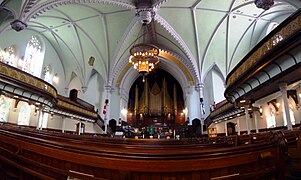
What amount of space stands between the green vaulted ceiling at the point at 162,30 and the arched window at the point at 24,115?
19.3ft

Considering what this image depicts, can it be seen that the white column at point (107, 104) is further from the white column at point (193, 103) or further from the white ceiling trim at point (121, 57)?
the white column at point (193, 103)

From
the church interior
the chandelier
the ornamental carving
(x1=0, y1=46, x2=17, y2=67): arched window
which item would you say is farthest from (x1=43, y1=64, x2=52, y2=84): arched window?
the chandelier

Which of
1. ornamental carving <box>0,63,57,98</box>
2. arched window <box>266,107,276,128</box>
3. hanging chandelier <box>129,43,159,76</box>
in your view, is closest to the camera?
ornamental carving <box>0,63,57,98</box>

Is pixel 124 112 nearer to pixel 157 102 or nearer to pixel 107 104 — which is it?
pixel 107 104

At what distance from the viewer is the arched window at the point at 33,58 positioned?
15912 mm

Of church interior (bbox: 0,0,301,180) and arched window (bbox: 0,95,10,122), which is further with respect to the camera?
arched window (bbox: 0,95,10,122)

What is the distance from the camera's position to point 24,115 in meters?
15.3

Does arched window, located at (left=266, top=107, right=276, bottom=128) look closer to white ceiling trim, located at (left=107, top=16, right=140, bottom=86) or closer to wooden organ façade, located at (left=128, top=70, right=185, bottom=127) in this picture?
wooden organ façade, located at (left=128, top=70, right=185, bottom=127)

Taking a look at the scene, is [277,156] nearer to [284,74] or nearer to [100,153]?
[100,153]

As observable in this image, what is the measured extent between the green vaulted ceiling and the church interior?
9cm

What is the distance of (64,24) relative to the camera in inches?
613

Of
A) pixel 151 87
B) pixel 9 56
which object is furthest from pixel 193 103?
pixel 9 56

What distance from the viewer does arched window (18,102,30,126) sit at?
14761 mm

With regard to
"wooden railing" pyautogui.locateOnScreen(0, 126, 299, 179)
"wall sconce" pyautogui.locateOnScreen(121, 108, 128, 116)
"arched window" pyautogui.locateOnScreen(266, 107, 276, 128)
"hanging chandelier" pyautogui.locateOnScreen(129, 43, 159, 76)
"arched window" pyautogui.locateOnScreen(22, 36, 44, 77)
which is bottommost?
"wooden railing" pyautogui.locateOnScreen(0, 126, 299, 179)
